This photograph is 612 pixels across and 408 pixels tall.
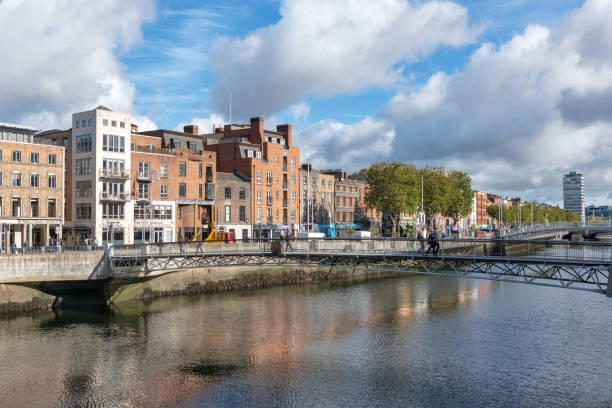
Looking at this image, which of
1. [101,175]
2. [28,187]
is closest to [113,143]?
[101,175]

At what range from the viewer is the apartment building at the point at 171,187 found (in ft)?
260

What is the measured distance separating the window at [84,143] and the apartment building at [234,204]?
21692 mm

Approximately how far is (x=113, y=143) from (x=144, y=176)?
6327 millimetres

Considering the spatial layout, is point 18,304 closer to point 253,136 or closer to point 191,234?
point 191,234

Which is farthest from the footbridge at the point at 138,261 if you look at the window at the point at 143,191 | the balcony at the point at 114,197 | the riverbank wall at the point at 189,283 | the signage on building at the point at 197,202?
the signage on building at the point at 197,202

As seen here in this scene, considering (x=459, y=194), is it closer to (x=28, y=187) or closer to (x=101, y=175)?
(x=101, y=175)

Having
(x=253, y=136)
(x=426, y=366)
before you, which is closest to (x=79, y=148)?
(x=253, y=136)

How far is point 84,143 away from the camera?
74.9m

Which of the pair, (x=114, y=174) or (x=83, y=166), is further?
(x=83, y=166)

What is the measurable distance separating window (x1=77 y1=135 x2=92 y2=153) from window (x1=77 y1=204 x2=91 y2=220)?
23.6ft

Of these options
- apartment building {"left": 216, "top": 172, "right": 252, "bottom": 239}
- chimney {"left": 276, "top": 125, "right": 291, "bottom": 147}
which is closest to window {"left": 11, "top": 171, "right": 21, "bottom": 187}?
apartment building {"left": 216, "top": 172, "right": 252, "bottom": 239}

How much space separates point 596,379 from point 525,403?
6.12 m

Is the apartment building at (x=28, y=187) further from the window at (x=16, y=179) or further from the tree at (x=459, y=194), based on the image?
the tree at (x=459, y=194)

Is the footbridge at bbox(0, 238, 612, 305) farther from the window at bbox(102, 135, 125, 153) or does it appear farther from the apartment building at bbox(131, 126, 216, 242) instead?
the window at bbox(102, 135, 125, 153)
